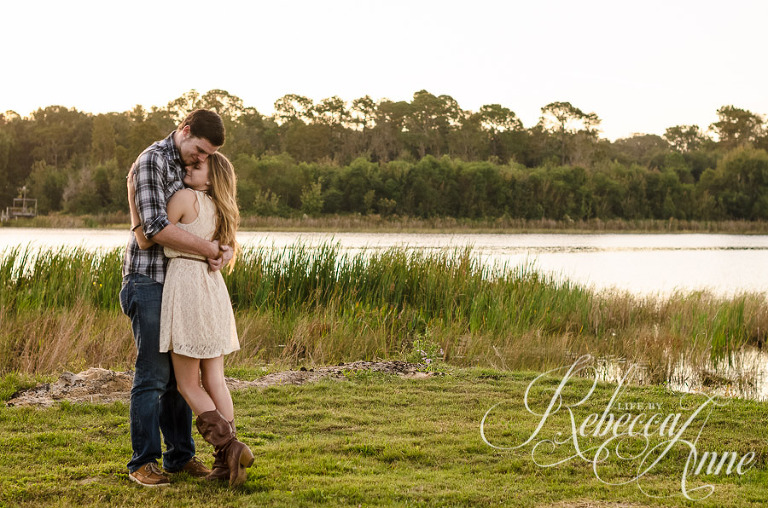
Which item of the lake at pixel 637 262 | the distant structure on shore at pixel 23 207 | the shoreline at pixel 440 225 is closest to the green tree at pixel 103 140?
the distant structure on shore at pixel 23 207

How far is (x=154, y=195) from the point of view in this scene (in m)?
3.69

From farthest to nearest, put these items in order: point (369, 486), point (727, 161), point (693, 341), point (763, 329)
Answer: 1. point (727, 161)
2. point (763, 329)
3. point (693, 341)
4. point (369, 486)

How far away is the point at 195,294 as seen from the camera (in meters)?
3.78

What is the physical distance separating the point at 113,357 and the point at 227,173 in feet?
17.2

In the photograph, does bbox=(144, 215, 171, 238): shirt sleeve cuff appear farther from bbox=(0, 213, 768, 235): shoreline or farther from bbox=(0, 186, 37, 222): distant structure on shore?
bbox=(0, 186, 37, 222): distant structure on shore

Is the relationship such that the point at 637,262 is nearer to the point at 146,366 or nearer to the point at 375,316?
the point at 375,316

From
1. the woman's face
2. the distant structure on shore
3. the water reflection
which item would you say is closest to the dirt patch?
the woman's face

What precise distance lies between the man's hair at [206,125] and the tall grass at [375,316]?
4.91 metres

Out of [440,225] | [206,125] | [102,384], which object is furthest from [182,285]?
[440,225]

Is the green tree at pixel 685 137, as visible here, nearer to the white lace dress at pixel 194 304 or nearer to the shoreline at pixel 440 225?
the shoreline at pixel 440 225

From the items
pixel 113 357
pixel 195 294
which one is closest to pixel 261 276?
pixel 113 357

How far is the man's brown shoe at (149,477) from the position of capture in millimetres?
3881

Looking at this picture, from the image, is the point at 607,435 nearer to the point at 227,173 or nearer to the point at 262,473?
the point at 262,473

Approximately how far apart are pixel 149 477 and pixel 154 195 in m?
1.42
